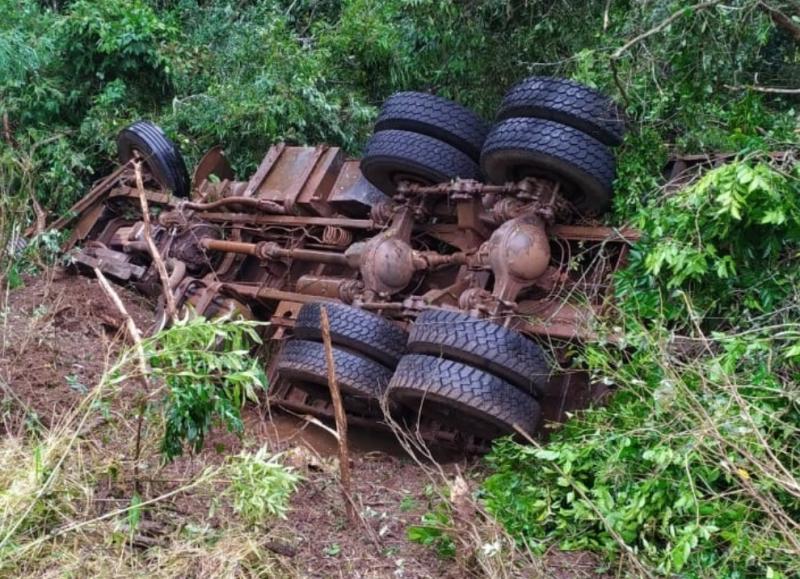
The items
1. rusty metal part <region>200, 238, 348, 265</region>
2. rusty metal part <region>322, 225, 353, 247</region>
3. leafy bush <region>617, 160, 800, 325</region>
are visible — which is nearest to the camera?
leafy bush <region>617, 160, 800, 325</region>

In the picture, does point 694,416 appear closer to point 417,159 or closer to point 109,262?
point 417,159

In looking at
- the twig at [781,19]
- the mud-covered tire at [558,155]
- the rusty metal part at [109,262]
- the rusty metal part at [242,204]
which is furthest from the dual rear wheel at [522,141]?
the rusty metal part at [109,262]

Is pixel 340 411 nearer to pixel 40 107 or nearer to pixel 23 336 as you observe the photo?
pixel 23 336

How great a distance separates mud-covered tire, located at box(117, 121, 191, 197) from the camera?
6641 millimetres

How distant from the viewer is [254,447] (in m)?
4.28

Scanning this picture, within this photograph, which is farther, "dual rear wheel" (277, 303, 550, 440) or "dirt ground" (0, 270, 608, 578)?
"dual rear wheel" (277, 303, 550, 440)

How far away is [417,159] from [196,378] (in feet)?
7.16

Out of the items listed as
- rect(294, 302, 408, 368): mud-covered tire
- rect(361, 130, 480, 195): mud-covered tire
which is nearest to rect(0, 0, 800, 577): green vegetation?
rect(361, 130, 480, 195): mud-covered tire

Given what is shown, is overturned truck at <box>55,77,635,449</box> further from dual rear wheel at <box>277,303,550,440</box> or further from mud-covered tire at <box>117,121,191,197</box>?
mud-covered tire at <box>117,121,191,197</box>

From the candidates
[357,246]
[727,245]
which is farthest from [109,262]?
[727,245]

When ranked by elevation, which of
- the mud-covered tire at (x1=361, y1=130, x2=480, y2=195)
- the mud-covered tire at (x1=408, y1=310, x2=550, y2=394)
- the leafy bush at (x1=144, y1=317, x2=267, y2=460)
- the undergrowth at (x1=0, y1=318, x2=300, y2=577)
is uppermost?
the mud-covered tire at (x1=361, y1=130, x2=480, y2=195)

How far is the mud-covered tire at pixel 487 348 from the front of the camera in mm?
3963

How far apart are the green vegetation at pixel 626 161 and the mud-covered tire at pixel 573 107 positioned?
0.47 feet

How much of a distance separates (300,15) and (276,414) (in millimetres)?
5457
